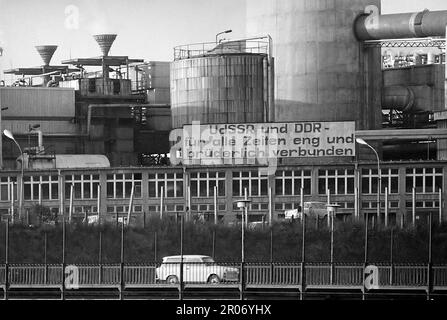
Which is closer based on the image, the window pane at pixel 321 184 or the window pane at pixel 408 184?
the window pane at pixel 408 184

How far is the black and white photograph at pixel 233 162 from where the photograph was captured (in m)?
15.4

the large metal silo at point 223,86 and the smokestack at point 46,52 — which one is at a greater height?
the smokestack at point 46,52

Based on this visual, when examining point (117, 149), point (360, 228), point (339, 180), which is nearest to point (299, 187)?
point (339, 180)

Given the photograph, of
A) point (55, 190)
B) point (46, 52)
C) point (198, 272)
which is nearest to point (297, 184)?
point (55, 190)

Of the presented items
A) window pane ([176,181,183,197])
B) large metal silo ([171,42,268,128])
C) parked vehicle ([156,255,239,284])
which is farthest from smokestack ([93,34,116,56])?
parked vehicle ([156,255,239,284])

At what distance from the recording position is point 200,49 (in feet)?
98.0

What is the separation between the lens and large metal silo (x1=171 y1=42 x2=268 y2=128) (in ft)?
94.6

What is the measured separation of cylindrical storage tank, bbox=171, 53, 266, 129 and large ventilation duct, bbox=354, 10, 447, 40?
79.3 inches

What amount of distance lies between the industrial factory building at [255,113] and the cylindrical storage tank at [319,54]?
0.08ft

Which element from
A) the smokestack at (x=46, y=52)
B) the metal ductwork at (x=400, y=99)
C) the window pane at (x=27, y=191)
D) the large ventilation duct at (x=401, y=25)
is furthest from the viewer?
the metal ductwork at (x=400, y=99)

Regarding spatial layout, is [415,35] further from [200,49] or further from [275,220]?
[275,220]

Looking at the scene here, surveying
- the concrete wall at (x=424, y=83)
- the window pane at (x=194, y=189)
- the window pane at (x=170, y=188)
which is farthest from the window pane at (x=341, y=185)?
the concrete wall at (x=424, y=83)

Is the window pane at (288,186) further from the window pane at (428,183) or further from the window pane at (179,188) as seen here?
the window pane at (428,183)

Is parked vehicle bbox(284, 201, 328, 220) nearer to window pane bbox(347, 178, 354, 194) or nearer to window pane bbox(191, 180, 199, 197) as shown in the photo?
window pane bbox(347, 178, 354, 194)
